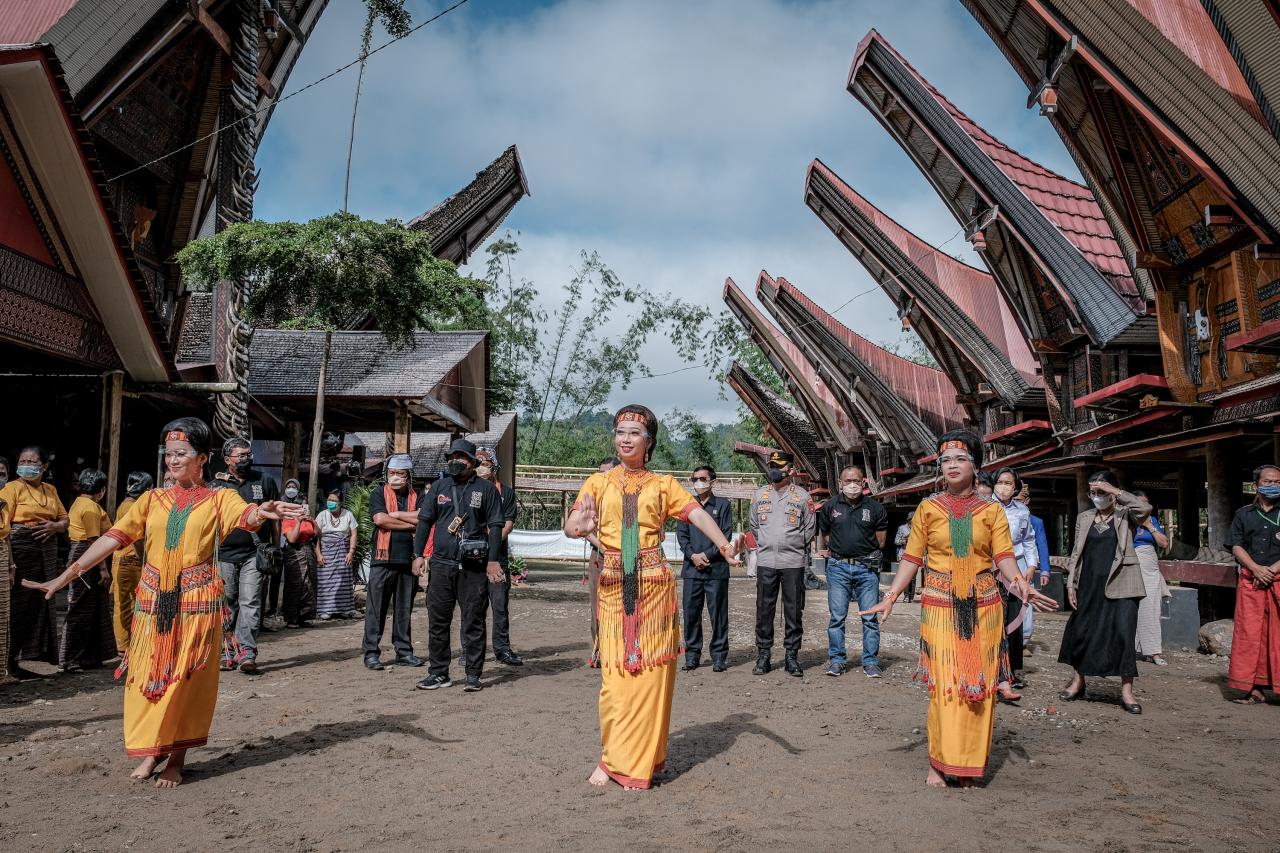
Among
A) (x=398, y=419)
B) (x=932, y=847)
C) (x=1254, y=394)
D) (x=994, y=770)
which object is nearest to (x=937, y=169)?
(x=1254, y=394)

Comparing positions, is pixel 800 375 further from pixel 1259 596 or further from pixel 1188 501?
pixel 1259 596

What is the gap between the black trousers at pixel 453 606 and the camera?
283 inches

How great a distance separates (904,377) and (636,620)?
20959 mm

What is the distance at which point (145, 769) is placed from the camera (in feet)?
15.0

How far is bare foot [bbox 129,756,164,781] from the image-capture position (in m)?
4.55

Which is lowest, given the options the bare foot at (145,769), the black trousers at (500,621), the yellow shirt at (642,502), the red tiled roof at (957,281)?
the bare foot at (145,769)

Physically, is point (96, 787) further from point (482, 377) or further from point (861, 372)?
point (861, 372)

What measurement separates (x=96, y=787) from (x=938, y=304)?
55.2 feet

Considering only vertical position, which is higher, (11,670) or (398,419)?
(398,419)

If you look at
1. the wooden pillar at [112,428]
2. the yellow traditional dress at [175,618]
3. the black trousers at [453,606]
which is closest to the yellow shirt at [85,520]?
the black trousers at [453,606]

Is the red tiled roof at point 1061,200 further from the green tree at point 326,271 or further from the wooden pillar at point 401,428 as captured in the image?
the wooden pillar at point 401,428

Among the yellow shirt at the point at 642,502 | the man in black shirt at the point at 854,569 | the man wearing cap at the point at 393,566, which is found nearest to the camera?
the yellow shirt at the point at 642,502

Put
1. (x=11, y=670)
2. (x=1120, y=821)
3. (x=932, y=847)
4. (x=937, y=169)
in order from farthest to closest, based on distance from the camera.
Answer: (x=937, y=169), (x=11, y=670), (x=1120, y=821), (x=932, y=847)

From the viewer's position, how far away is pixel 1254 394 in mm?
9789
